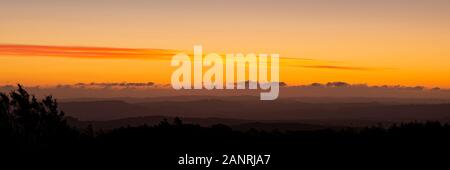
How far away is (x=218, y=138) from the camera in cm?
5991

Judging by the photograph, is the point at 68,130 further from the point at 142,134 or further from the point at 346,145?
the point at 346,145

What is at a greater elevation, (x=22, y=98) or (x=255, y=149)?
(x=22, y=98)

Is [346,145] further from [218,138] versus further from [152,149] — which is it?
[152,149]

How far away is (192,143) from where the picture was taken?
56500mm

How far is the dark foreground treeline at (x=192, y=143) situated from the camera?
49.7 metres

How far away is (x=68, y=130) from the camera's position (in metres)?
58.9

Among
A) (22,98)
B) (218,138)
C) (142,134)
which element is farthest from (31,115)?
(218,138)

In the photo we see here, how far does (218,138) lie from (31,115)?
47.7 feet

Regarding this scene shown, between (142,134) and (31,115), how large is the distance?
28.4ft

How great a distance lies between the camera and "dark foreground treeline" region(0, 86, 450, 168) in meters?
49.7
